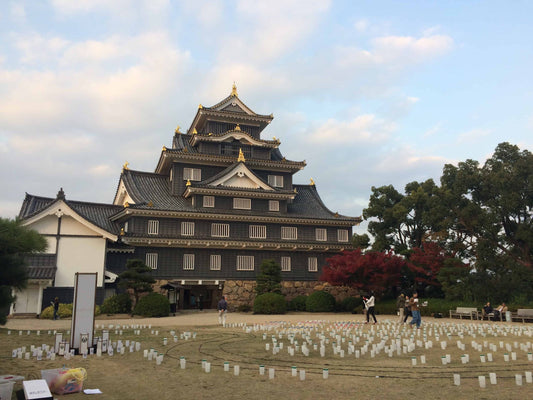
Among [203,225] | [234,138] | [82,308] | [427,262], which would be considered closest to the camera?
[82,308]

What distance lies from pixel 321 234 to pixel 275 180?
23.9ft

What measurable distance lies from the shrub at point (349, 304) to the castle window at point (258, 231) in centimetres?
898

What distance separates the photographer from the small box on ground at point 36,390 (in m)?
7.74

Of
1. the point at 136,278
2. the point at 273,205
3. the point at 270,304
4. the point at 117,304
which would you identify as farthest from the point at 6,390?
the point at 273,205

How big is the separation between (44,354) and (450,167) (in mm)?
33032

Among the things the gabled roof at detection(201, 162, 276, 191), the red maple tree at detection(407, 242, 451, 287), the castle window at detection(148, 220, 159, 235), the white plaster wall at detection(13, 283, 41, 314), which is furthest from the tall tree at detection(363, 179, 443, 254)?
the white plaster wall at detection(13, 283, 41, 314)

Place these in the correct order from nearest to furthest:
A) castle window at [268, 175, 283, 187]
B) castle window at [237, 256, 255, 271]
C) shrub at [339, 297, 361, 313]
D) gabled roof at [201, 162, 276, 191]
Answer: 1. shrub at [339, 297, 361, 313]
2. castle window at [237, 256, 255, 271]
3. gabled roof at [201, 162, 276, 191]
4. castle window at [268, 175, 283, 187]

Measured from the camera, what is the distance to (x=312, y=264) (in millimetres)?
39094

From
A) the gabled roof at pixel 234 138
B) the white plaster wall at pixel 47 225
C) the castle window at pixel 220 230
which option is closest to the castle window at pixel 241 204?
the castle window at pixel 220 230

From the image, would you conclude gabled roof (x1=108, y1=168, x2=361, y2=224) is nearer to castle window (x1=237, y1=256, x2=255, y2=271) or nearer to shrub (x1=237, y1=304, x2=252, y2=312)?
castle window (x1=237, y1=256, x2=255, y2=271)

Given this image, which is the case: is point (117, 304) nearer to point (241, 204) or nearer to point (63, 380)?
point (241, 204)

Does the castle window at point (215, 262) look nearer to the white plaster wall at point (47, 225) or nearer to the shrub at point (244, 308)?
the shrub at point (244, 308)

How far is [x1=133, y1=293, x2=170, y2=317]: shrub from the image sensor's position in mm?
29031

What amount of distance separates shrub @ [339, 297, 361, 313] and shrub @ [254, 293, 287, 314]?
18.8ft
